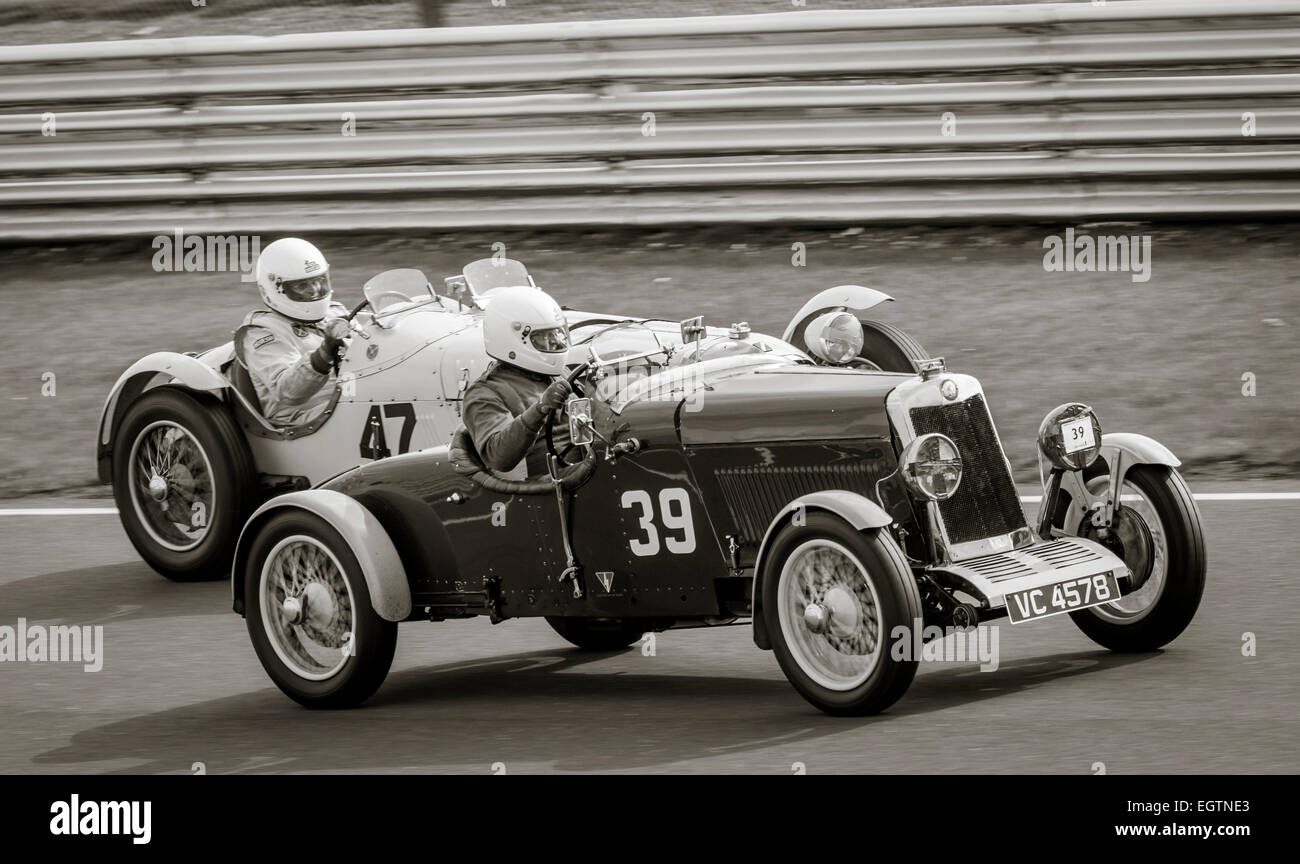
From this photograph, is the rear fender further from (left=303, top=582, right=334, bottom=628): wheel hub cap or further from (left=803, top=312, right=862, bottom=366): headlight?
(left=303, top=582, right=334, bottom=628): wheel hub cap

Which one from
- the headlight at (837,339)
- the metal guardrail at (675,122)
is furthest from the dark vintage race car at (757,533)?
the metal guardrail at (675,122)

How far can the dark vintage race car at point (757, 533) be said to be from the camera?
6.40 metres

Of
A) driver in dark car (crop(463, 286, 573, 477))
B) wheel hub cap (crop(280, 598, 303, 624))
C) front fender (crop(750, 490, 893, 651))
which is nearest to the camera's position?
front fender (crop(750, 490, 893, 651))

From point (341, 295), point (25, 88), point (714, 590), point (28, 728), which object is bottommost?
point (28, 728)

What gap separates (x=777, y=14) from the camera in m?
12.6

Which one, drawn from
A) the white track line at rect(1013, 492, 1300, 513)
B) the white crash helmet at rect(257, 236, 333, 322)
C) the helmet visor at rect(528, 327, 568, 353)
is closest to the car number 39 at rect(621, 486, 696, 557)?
the helmet visor at rect(528, 327, 568, 353)

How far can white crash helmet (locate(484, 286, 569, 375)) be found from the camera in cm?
719

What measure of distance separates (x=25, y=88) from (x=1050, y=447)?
873 centimetres

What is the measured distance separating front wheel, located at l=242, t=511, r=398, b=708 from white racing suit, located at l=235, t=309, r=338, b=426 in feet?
7.15

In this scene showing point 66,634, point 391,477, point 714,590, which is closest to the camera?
point 714,590

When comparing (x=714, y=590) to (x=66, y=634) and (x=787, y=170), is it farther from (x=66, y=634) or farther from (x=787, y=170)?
(x=787, y=170)

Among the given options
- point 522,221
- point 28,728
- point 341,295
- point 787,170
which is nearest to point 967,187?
point 787,170

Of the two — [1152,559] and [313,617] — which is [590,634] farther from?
[1152,559]

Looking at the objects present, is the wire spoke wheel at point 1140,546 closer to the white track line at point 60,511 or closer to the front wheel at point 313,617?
the front wheel at point 313,617
